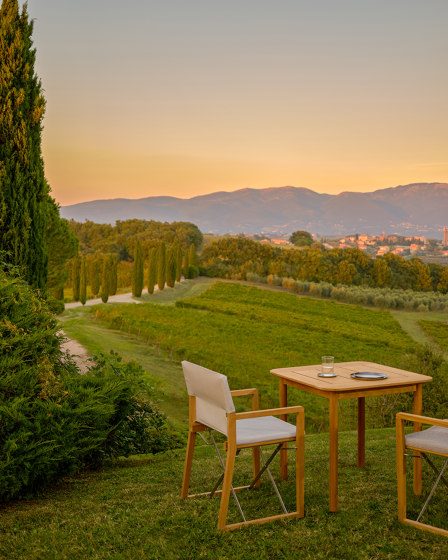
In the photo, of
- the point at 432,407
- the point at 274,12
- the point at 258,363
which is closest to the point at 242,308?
the point at 258,363

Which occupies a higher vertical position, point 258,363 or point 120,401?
point 120,401

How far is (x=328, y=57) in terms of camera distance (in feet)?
118

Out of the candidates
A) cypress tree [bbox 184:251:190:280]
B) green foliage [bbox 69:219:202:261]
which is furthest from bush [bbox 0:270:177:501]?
green foliage [bbox 69:219:202:261]

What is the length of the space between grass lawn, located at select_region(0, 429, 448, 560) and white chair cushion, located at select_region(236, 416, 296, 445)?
1.89ft

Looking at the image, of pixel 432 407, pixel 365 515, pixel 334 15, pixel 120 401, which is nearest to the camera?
pixel 365 515

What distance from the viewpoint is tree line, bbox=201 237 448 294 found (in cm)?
6203

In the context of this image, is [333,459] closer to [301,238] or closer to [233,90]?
[233,90]

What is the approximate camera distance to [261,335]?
2666 centimetres

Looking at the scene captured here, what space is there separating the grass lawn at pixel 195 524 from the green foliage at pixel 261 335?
31.0ft

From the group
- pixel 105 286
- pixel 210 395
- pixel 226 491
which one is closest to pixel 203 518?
pixel 226 491

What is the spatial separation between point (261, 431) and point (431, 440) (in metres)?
1.17

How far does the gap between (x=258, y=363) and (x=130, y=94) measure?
18909 millimetres

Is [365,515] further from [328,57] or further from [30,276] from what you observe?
[328,57]

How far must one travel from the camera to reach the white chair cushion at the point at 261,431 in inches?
143
